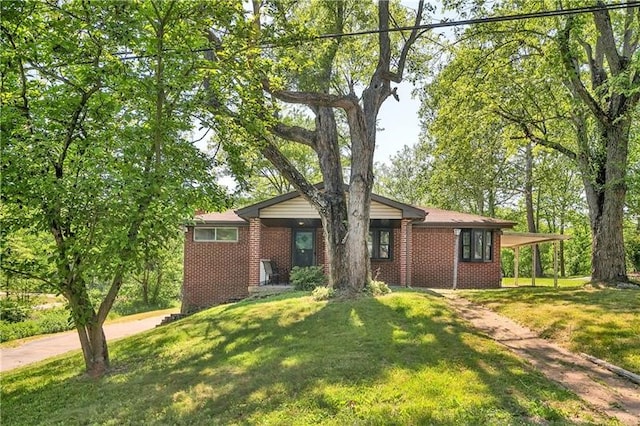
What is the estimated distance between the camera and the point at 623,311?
30.3 feet

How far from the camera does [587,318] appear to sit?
892cm

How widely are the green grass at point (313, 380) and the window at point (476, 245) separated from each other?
8.83 meters

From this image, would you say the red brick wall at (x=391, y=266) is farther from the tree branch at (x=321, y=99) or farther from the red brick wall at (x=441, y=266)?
the tree branch at (x=321, y=99)

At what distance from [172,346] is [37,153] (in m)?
4.77

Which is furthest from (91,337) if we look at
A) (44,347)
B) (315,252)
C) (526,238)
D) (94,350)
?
(526,238)

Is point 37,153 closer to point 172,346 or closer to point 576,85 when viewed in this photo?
point 172,346

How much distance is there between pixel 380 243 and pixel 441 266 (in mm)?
2518

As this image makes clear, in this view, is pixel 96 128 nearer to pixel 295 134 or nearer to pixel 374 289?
pixel 295 134

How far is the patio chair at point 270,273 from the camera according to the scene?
17141 millimetres

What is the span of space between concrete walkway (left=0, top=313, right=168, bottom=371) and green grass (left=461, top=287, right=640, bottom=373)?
1114cm

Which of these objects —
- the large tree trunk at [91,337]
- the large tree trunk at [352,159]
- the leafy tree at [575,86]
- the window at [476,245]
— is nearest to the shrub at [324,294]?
the large tree trunk at [352,159]

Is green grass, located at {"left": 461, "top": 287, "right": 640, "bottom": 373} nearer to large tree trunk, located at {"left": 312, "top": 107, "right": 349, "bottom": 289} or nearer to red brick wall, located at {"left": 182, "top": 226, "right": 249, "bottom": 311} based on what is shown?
large tree trunk, located at {"left": 312, "top": 107, "right": 349, "bottom": 289}

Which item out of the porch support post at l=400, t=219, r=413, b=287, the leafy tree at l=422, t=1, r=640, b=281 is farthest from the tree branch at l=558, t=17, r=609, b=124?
the porch support post at l=400, t=219, r=413, b=287

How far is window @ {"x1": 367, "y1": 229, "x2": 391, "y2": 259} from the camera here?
59.6ft
